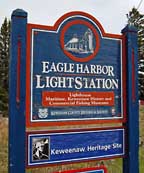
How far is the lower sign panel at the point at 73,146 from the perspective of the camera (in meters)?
3.67

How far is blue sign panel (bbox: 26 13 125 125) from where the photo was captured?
146 inches

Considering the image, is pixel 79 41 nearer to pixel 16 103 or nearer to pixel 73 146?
pixel 16 103

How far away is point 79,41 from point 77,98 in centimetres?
66

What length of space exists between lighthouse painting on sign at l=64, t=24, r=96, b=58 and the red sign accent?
→ 46cm

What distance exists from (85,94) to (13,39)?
41.2 inches

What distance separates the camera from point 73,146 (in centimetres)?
391

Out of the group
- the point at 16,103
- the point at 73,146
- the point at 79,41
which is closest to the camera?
the point at 16,103

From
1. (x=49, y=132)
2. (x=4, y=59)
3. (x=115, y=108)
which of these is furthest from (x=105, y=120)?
(x=4, y=59)

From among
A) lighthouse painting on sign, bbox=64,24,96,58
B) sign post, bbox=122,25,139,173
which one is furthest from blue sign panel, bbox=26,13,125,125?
sign post, bbox=122,25,139,173

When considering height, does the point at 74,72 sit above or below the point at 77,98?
above

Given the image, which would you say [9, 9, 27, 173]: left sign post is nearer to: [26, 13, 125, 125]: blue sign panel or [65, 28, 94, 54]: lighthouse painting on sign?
[26, 13, 125, 125]: blue sign panel

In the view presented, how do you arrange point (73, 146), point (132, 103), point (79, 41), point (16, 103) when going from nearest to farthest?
point (16, 103) → point (73, 146) → point (79, 41) → point (132, 103)

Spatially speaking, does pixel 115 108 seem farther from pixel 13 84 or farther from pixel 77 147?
pixel 13 84

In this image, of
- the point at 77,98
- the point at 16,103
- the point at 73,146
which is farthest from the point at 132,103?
the point at 16,103
